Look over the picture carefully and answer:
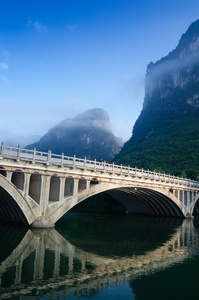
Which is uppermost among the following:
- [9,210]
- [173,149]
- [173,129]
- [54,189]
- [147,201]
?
[173,129]

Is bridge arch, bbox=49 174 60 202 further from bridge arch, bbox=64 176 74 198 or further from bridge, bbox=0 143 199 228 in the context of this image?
bridge arch, bbox=64 176 74 198

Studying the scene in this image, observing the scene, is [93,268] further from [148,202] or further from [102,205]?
[102,205]

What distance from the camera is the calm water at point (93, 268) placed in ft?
40.0

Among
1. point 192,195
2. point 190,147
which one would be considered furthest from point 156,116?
point 192,195

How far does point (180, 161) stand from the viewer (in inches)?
3841

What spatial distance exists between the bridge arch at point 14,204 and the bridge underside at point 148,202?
25514 mm

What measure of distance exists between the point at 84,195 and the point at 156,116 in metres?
155

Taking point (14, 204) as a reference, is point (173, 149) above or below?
above

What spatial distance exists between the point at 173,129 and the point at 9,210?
120616mm

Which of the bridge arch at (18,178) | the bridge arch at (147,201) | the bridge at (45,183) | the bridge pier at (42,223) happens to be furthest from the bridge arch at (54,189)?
the bridge arch at (147,201)

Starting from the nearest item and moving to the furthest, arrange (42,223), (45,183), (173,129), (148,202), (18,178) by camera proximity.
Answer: (18,178)
(42,223)
(45,183)
(148,202)
(173,129)

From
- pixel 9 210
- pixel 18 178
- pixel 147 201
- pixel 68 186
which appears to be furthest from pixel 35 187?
pixel 147 201

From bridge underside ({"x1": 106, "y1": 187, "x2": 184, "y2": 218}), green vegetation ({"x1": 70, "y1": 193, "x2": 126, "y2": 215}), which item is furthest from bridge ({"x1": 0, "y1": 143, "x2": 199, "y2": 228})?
green vegetation ({"x1": 70, "y1": 193, "x2": 126, "y2": 215})

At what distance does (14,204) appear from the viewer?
26.1m
